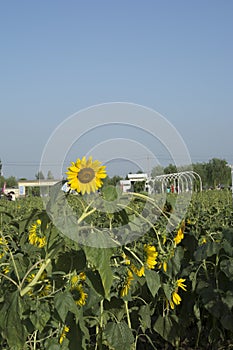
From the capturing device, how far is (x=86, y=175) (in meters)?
1.67

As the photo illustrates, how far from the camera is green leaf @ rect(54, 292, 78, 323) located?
1.73 metres

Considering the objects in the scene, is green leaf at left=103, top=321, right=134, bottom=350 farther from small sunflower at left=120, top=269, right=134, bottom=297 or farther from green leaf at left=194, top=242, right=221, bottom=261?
green leaf at left=194, top=242, right=221, bottom=261

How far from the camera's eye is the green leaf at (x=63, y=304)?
1732mm

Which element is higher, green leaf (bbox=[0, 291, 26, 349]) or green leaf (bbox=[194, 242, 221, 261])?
green leaf (bbox=[194, 242, 221, 261])

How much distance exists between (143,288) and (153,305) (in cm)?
29

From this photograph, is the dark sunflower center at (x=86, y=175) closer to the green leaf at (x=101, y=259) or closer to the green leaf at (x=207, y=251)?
the green leaf at (x=101, y=259)

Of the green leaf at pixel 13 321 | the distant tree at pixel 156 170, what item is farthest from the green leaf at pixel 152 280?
the green leaf at pixel 13 321

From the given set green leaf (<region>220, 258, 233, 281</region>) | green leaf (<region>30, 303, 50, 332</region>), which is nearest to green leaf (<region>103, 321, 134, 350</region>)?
green leaf (<region>30, 303, 50, 332</region>)

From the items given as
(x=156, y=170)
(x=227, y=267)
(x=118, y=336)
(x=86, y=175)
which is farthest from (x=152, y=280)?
(x=227, y=267)

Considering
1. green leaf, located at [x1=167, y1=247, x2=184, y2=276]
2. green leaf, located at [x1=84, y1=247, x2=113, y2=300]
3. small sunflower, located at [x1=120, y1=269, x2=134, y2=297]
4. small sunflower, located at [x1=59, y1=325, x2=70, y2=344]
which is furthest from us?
green leaf, located at [x1=167, y1=247, x2=184, y2=276]

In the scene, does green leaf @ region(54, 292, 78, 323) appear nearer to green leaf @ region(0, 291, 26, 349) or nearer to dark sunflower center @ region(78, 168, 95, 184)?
green leaf @ region(0, 291, 26, 349)

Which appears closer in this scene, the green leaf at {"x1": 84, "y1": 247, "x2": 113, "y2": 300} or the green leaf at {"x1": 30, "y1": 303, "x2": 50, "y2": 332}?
the green leaf at {"x1": 84, "y1": 247, "x2": 113, "y2": 300}

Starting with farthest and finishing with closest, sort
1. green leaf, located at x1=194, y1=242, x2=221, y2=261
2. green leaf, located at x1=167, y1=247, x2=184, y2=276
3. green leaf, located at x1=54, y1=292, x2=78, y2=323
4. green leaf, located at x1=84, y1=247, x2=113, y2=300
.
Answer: green leaf, located at x1=194, y1=242, x2=221, y2=261, green leaf, located at x1=167, y1=247, x2=184, y2=276, green leaf, located at x1=54, y1=292, x2=78, y2=323, green leaf, located at x1=84, y1=247, x2=113, y2=300

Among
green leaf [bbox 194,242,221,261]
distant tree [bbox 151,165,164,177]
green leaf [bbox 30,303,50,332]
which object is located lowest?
green leaf [bbox 30,303,50,332]
